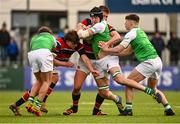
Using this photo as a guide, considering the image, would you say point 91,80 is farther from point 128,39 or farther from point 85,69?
point 128,39

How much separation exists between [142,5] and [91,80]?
12.7 feet

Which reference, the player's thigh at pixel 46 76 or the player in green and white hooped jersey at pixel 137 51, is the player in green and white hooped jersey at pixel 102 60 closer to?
the player in green and white hooped jersey at pixel 137 51

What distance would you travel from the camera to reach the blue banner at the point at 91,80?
34.9 meters

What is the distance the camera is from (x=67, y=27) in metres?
36.1

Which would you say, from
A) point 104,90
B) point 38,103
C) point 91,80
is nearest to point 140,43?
point 104,90

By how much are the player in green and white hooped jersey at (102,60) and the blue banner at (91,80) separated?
15027mm

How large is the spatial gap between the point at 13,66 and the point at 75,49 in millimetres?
15546

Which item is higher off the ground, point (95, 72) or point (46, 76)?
point (95, 72)

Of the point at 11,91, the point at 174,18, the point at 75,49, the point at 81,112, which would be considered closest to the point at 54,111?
the point at 81,112

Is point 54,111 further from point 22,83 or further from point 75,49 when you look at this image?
point 22,83

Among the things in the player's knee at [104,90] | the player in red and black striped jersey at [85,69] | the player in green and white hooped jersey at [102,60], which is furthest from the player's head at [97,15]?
the player's knee at [104,90]

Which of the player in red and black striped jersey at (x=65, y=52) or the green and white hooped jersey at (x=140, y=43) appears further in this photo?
the player in red and black striped jersey at (x=65, y=52)

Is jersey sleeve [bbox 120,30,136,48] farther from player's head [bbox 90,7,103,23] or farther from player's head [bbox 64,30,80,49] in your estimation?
player's head [bbox 64,30,80,49]

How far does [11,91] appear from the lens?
113ft
